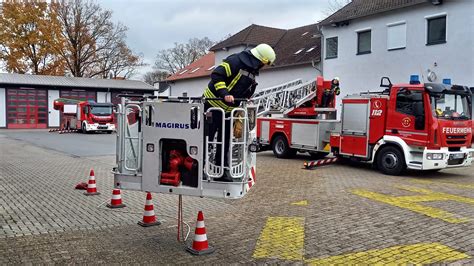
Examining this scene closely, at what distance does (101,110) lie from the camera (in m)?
32.4

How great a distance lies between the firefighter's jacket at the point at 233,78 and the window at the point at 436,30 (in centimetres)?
1776

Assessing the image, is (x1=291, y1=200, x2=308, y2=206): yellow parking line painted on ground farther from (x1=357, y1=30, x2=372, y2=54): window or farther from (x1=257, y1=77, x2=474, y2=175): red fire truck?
(x1=357, y1=30, x2=372, y2=54): window

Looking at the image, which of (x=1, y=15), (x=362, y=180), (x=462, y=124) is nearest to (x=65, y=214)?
(x=362, y=180)

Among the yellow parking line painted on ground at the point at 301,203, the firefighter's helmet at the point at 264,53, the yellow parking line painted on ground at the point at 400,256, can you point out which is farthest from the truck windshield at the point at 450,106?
the firefighter's helmet at the point at 264,53

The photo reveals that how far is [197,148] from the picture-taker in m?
4.88

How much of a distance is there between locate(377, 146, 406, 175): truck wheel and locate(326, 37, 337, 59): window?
15.1m

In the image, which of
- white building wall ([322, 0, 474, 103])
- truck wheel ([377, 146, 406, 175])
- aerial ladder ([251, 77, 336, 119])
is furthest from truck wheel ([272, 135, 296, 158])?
white building wall ([322, 0, 474, 103])

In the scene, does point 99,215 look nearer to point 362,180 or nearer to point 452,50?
point 362,180

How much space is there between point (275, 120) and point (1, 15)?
41696mm

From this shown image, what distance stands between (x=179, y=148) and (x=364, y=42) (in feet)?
71.2

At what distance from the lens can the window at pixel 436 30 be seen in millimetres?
20531

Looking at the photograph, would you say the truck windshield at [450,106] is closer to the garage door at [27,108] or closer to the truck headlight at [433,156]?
the truck headlight at [433,156]

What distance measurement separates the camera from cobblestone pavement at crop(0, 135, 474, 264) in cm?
523

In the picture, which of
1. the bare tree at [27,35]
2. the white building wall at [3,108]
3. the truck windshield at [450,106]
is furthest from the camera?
the bare tree at [27,35]
